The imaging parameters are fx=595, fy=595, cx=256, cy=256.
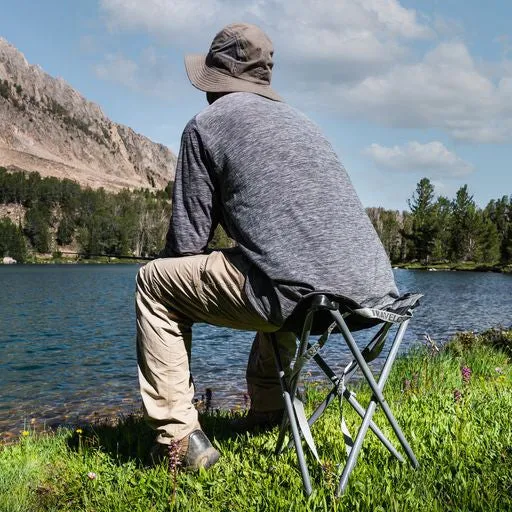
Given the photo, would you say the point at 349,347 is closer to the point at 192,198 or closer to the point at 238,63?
the point at 192,198

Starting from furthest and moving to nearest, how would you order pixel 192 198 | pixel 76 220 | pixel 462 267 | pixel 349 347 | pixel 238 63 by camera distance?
pixel 76 220 < pixel 462 267 < pixel 238 63 < pixel 192 198 < pixel 349 347

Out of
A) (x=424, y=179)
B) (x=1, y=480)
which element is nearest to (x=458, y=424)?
(x=1, y=480)

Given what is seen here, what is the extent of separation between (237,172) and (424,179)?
14268cm

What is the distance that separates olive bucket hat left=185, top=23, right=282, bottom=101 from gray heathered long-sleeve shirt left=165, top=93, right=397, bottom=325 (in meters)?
0.14

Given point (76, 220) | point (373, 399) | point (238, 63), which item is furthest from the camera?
point (76, 220)

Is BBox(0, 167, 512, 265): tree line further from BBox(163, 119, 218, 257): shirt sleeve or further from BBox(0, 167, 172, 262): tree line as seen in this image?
BBox(163, 119, 218, 257): shirt sleeve

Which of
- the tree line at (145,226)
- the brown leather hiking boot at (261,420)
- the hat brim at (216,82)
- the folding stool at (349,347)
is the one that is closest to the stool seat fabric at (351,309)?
the folding stool at (349,347)

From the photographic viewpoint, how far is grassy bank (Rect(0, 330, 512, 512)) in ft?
9.50

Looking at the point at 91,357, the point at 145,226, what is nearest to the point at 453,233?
the point at 145,226

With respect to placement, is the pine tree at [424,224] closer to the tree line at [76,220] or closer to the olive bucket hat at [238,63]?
the tree line at [76,220]

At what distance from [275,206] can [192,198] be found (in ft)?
1.90

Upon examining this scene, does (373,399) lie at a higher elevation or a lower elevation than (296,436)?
higher

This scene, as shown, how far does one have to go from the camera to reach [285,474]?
10.9 feet

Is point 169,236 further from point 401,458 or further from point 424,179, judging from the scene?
point 424,179
